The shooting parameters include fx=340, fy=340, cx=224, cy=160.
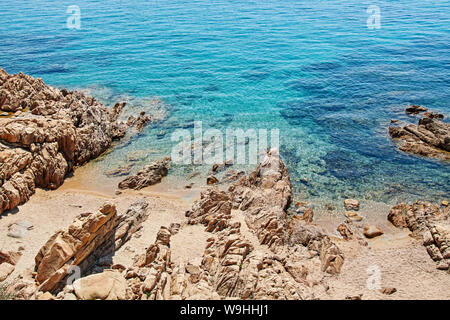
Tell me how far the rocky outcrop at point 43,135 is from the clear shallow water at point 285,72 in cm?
243

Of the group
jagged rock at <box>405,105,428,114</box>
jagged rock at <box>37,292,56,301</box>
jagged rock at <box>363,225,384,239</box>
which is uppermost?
jagged rock at <box>405,105,428,114</box>

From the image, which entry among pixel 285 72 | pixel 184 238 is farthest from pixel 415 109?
pixel 184 238

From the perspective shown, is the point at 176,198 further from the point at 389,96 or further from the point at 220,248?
the point at 389,96

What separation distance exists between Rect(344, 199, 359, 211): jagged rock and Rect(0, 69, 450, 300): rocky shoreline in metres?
0.08

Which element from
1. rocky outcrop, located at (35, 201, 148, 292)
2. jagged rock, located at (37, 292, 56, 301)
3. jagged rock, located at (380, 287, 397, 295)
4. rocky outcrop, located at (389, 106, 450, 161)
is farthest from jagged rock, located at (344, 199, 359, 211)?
jagged rock, located at (37, 292, 56, 301)

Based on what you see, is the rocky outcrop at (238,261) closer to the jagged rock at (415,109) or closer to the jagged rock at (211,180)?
the jagged rock at (211,180)

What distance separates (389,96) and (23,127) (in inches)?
1423

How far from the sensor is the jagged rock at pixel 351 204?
22.1 metres

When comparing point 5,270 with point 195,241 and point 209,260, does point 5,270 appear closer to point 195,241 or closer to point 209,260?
point 195,241

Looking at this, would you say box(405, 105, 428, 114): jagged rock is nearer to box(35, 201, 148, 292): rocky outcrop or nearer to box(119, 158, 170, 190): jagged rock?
box(119, 158, 170, 190): jagged rock

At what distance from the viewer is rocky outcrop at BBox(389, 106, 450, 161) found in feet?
91.0

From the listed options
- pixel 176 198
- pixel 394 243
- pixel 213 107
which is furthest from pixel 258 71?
pixel 394 243

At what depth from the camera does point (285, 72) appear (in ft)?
156

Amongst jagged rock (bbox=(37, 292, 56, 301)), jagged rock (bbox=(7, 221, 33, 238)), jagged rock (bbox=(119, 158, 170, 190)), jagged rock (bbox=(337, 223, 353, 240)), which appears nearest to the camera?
jagged rock (bbox=(37, 292, 56, 301))
